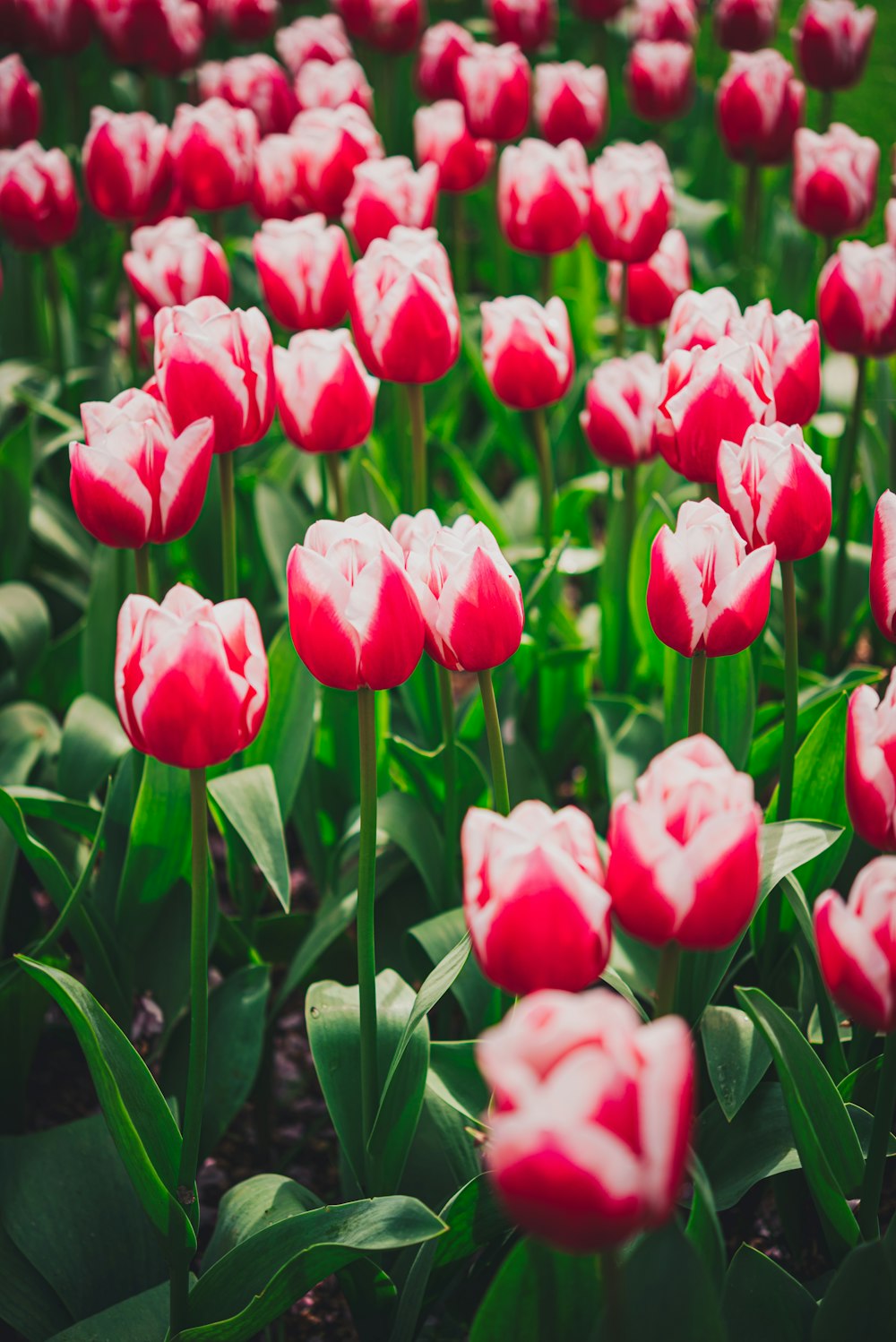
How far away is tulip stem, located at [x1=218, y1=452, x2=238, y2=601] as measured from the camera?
1.60 metres

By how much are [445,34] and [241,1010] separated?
2.42 meters

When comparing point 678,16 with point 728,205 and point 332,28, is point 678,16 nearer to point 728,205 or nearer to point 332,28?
point 728,205

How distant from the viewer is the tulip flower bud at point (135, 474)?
1364 millimetres

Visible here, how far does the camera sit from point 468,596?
3.80 ft

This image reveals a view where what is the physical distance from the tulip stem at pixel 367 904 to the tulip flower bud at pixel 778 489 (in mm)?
412

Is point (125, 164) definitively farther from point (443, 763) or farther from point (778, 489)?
point (778, 489)

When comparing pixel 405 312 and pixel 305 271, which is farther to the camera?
pixel 305 271

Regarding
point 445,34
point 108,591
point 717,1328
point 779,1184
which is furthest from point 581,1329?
point 445,34

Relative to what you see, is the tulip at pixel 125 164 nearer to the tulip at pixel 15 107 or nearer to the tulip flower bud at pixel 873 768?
the tulip at pixel 15 107

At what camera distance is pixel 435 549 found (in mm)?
1171

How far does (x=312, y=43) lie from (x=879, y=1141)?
3.06m

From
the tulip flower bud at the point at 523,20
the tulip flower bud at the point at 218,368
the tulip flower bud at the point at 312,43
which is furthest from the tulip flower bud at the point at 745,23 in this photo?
the tulip flower bud at the point at 218,368

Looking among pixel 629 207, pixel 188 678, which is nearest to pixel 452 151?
pixel 629 207

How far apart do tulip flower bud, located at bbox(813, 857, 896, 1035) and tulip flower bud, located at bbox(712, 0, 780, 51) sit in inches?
122
